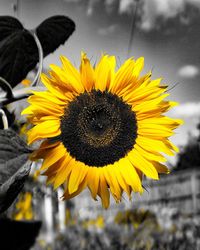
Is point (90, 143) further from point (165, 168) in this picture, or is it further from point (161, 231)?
point (161, 231)

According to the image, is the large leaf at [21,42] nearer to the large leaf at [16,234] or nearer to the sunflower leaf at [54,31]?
the sunflower leaf at [54,31]

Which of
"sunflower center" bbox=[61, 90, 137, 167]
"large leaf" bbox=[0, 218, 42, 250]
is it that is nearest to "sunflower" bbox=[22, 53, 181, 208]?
"sunflower center" bbox=[61, 90, 137, 167]

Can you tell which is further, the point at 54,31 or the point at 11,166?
the point at 54,31

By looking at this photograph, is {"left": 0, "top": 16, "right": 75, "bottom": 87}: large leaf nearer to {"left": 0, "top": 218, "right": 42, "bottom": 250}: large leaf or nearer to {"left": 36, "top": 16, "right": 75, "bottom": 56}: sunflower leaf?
{"left": 36, "top": 16, "right": 75, "bottom": 56}: sunflower leaf

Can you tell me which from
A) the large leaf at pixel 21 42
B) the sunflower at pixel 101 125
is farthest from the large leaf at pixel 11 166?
the large leaf at pixel 21 42

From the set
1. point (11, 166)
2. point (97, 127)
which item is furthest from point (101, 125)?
point (11, 166)

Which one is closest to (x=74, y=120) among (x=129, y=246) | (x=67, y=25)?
(x=67, y=25)

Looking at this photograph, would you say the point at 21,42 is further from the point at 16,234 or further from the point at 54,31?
the point at 16,234
